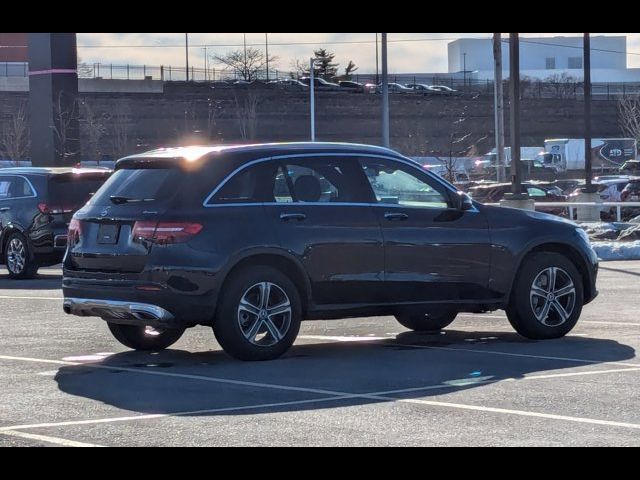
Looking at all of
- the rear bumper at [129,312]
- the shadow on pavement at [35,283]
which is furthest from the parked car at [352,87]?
the rear bumper at [129,312]

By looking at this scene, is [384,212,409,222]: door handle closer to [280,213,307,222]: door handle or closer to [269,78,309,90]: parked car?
[280,213,307,222]: door handle

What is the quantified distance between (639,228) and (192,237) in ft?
60.4

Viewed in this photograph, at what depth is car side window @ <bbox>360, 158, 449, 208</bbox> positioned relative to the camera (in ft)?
35.2

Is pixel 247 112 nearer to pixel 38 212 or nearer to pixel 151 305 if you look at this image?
pixel 38 212

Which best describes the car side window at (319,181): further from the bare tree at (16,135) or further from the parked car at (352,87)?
the parked car at (352,87)

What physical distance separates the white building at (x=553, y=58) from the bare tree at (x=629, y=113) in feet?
120

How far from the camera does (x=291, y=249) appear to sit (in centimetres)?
1007

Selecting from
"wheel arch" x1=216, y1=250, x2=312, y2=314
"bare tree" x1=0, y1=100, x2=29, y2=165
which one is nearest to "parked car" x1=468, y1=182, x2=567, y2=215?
"wheel arch" x1=216, y1=250, x2=312, y2=314

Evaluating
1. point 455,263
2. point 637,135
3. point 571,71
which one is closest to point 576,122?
point 637,135

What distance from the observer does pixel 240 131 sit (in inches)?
3073

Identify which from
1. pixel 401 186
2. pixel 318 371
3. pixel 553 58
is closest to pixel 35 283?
pixel 401 186

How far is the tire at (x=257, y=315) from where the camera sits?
9773 millimetres

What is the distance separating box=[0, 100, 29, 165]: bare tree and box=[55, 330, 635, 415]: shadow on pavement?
51.7m
